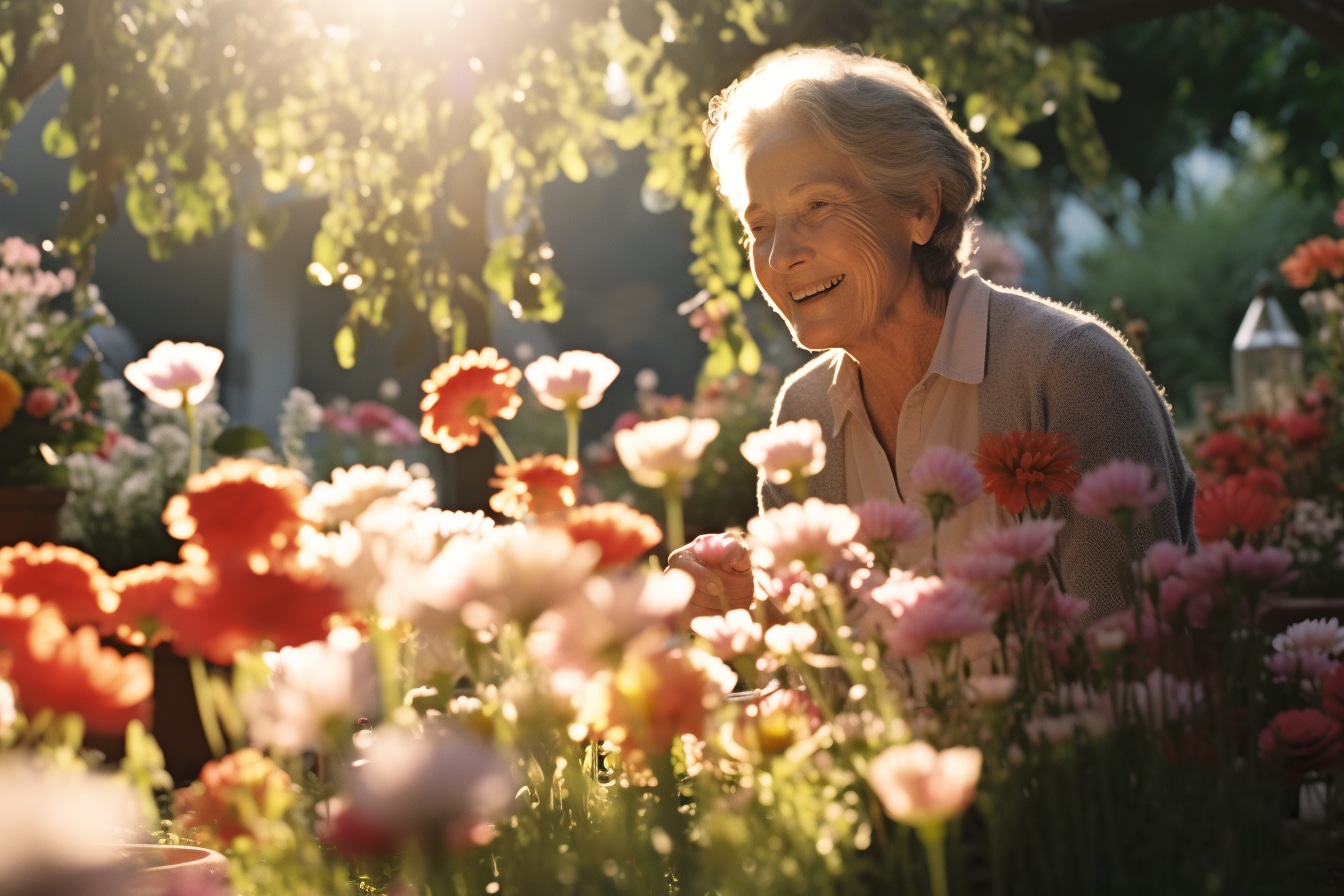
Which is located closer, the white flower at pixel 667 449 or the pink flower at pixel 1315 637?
the white flower at pixel 667 449

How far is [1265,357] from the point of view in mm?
6102

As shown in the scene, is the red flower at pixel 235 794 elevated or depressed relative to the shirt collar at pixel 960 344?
depressed

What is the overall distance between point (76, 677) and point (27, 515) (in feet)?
7.80

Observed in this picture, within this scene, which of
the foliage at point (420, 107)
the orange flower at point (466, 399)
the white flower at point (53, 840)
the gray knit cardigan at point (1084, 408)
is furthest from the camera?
the foliage at point (420, 107)

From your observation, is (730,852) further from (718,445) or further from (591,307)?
(591,307)

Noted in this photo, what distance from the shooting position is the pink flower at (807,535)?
0.74 m

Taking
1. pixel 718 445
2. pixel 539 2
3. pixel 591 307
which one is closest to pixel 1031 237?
pixel 591 307

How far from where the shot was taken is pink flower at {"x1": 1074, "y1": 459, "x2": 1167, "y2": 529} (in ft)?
2.46

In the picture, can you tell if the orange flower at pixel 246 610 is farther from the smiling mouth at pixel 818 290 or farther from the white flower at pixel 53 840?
the smiling mouth at pixel 818 290

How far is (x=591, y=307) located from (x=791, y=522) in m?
15.1

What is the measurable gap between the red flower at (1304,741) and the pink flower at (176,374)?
28.7 inches

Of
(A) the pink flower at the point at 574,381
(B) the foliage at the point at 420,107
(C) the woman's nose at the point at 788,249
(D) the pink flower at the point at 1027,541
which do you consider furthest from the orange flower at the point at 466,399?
(B) the foliage at the point at 420,107

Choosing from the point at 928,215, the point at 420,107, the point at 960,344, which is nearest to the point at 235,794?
the point at 960,344

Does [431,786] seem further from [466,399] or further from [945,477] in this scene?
[466,399]
